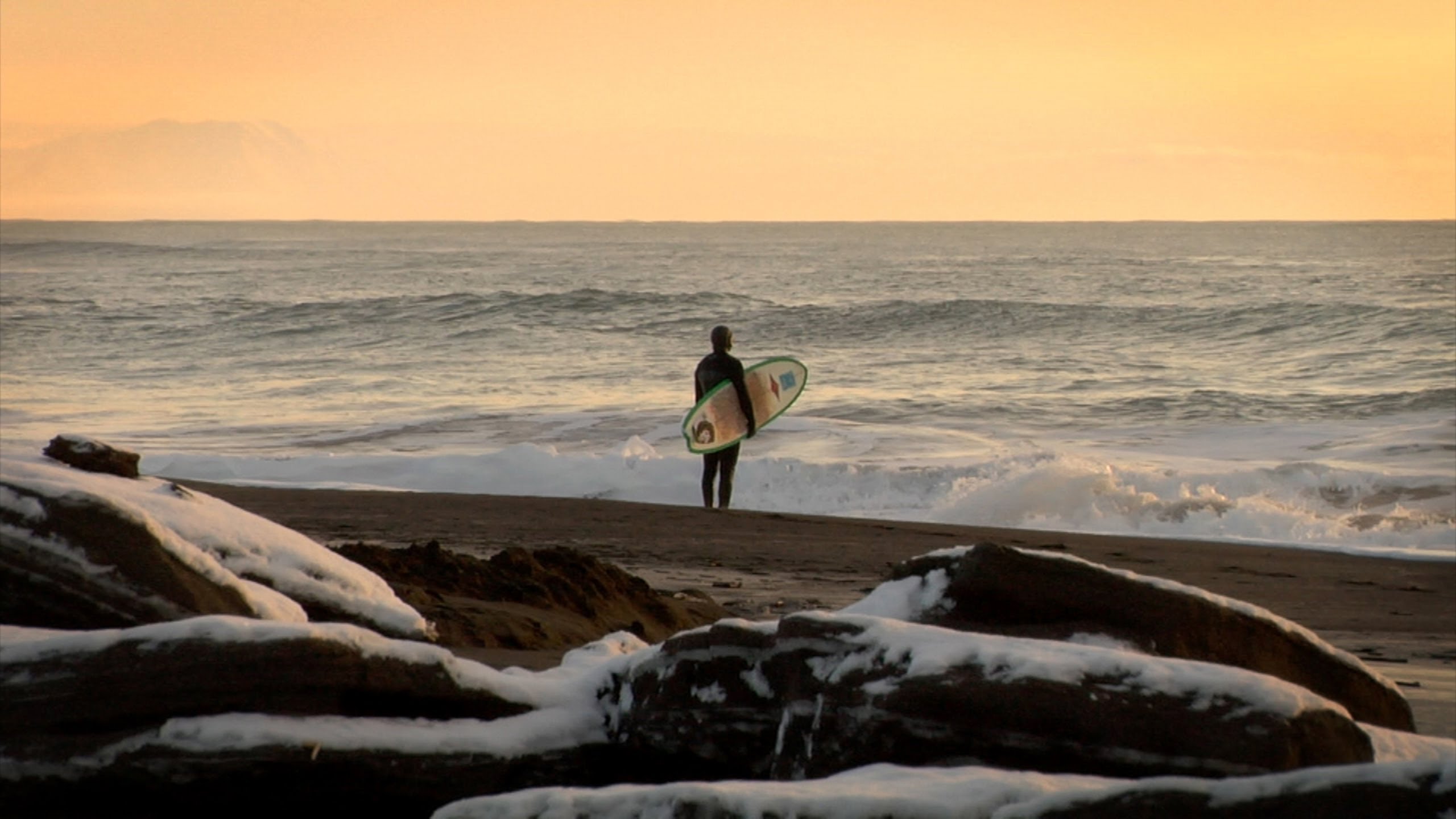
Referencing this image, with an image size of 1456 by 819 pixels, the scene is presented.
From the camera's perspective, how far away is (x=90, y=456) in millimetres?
4672

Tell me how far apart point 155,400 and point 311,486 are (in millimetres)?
9244

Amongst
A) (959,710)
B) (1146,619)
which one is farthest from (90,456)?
(1146,619)

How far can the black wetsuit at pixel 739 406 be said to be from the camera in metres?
11.1

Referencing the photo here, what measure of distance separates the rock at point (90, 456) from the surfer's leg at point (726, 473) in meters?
6.25

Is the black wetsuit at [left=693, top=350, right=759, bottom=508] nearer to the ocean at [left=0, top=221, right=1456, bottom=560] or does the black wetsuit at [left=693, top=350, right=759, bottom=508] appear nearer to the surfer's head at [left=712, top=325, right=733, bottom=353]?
the surfer's head at [left=712, top=325, right=733, bottom=353]

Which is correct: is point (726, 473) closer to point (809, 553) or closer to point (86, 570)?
point (809, 553)

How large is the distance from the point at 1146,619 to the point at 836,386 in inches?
706

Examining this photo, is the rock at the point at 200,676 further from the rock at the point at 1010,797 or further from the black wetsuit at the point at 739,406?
the black wetsuit at the point at 739,406

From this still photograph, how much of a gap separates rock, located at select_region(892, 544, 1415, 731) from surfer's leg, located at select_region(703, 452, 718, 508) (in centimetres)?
715

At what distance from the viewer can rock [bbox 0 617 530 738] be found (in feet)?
10.4

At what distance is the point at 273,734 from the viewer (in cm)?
314

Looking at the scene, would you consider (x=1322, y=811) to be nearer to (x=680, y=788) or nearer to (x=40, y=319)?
(x=680, y=788)

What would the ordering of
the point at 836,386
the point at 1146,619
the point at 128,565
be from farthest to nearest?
the point at 836,386 < the point at 128,565 < the point at 1146,619

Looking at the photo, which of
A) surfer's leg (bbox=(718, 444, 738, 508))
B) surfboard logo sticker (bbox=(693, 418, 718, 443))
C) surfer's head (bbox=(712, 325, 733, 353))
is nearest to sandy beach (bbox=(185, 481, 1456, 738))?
surfer's leg (bbox=(718, 444, 738, 508))
